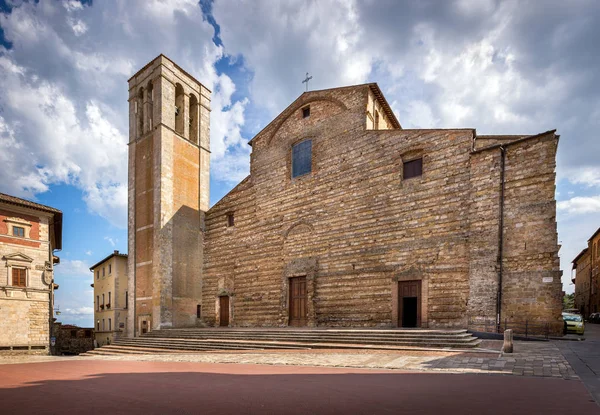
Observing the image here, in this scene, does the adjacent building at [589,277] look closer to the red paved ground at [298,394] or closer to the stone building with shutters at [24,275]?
the red paved ground at [298,394]

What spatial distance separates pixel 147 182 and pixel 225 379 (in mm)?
19113

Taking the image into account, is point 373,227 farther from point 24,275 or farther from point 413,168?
point 24,275

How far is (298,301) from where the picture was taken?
2008cm

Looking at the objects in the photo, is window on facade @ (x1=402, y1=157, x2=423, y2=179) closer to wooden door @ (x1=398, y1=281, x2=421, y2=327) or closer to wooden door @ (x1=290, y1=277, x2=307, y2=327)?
wooden door @ (x1=398, y1=281, x2=421, y2=327)

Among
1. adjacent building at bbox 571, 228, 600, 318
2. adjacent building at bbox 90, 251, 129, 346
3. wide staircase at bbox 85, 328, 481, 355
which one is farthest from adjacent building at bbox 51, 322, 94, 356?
adjacent building at bbox 571, 228, 600, 318

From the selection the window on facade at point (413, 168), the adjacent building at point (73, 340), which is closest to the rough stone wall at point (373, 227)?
the window on facade at point (413, 168)

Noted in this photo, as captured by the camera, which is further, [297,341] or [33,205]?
[33,205]

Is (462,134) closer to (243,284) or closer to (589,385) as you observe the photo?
(589,385)

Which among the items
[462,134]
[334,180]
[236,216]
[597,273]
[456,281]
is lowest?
[597,273]

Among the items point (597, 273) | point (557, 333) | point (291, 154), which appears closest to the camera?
point (557, 333)

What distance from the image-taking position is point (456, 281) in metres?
15.2

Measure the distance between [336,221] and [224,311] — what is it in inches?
362

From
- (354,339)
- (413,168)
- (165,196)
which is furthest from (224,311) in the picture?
(413,168)

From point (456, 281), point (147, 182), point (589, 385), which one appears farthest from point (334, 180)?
point (589, 385)
